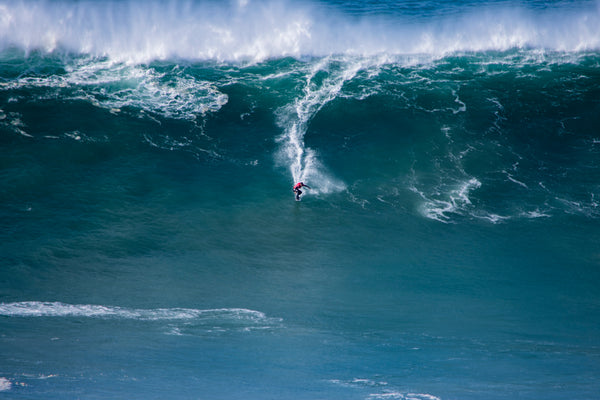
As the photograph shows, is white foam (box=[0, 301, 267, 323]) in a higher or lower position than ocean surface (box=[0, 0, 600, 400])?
lower

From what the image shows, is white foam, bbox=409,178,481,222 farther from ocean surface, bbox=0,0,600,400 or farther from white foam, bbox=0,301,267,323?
white foam, bbox=0,301,267,323

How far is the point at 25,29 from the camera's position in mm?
36281

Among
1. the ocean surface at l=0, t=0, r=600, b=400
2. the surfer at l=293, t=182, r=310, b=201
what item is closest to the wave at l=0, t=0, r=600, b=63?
the ocean surface at l=0, t=0, r=600, b=400

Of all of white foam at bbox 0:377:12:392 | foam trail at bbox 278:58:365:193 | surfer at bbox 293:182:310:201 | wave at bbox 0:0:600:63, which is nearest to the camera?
white foam at bbox 0:377:12:392

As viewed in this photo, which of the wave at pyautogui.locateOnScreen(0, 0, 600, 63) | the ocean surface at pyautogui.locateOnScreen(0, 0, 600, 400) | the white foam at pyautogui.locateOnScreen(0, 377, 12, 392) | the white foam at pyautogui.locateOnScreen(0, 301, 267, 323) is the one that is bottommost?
the white foam at pyautogui.locateOnScreen(0, 377, 12, 392)

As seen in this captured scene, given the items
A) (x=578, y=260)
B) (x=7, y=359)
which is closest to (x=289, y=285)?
(x=7, y=359)

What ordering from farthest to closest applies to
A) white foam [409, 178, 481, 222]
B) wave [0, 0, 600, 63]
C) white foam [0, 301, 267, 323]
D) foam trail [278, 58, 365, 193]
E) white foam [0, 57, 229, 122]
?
wave [0, 0, 600, 63] → white foam [0, 57, 229, 122] → foam trail [278, 58, 365, 193] → white foam [409, 178, 481, 222] → white foam [0, 301, 267, 323]

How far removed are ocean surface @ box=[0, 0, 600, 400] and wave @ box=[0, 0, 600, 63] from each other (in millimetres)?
172

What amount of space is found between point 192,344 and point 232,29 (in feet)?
81.4

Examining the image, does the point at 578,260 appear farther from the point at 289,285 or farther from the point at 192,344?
the point at 192,344

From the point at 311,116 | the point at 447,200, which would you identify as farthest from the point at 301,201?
the point at 447,200

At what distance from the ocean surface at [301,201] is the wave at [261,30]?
17cm

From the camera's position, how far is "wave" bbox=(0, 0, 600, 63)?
36.0 m

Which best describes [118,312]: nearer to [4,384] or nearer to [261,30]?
[4,384]
